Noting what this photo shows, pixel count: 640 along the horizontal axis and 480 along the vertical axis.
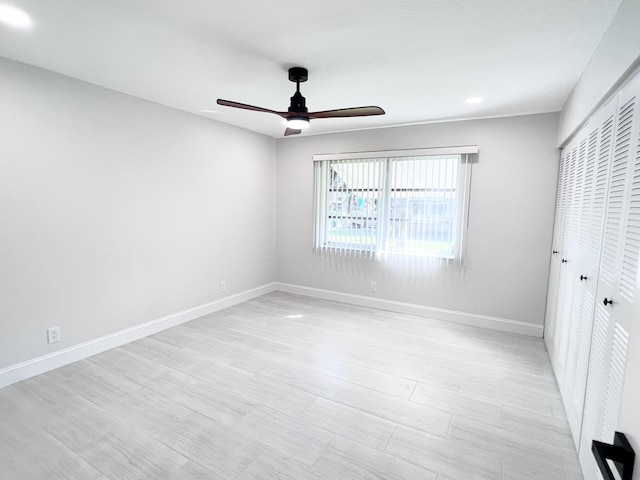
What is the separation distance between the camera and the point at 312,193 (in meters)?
4.86

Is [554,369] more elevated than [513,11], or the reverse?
[513,11]

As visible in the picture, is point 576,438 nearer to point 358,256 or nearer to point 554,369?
point 554,369

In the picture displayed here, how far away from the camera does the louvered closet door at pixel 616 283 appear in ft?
4.28

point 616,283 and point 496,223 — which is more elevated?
point 496,223

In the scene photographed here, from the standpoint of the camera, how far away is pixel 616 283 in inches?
56.7

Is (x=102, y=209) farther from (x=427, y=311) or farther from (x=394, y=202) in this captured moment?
(x=427, y=311)

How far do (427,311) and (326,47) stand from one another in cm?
328

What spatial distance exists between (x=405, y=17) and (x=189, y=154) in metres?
2.85

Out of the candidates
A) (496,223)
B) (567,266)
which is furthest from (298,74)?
(496,223)

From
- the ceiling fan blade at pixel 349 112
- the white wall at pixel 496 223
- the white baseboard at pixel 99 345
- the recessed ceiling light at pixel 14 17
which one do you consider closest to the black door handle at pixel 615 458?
the ceiling fan blade at pixel 349 112

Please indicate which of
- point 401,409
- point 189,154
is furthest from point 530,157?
point 189,154

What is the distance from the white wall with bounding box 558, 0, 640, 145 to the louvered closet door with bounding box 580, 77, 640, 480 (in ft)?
0.44

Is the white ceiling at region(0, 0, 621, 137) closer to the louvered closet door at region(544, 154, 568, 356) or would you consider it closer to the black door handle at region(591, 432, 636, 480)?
the louvered closet door at region(544, 154, 568, 356)

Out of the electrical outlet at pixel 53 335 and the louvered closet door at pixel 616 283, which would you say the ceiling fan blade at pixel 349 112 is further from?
the electrical outlet at pixel 53 335
